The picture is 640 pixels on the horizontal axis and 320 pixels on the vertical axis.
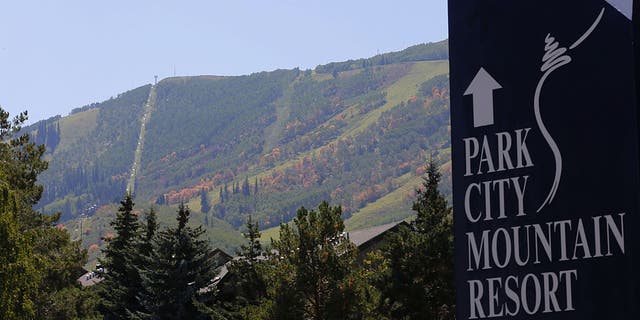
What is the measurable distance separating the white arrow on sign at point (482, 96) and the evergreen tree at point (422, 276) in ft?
89.0

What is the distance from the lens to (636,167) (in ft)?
42.8

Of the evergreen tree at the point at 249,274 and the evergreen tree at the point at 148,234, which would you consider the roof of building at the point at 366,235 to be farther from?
the evergreen tree at the point at 249,274

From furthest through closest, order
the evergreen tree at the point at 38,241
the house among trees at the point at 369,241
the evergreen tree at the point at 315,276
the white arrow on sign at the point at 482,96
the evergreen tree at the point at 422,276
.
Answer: the house among trees at the point at 369,241, the evergreen tree at the point at 38,241, the evergreen tree at the point at 422,276, the evergreen tree at the point at 315,276, the white arrow on sign at the point at 482,96

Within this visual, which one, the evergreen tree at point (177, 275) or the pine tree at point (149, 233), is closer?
the evergreen tree at point (177, 275)

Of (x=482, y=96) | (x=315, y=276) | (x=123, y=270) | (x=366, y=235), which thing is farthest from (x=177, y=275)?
(x=482, y=96)

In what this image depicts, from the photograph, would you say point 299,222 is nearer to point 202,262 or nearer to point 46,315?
point 202,262

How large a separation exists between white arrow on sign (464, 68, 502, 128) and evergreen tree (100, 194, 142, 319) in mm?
40023

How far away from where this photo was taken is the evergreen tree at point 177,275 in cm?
5303

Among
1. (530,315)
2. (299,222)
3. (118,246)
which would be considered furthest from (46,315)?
(530,315)

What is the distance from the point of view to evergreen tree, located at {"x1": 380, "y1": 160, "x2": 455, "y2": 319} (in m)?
42.0

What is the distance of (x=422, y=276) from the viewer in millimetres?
42875

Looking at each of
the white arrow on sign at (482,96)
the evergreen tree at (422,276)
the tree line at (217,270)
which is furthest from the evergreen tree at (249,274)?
the white arrow on sign at (482,96)

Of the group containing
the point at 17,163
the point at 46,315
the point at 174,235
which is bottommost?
the point at 46,315

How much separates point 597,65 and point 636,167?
1.34m
